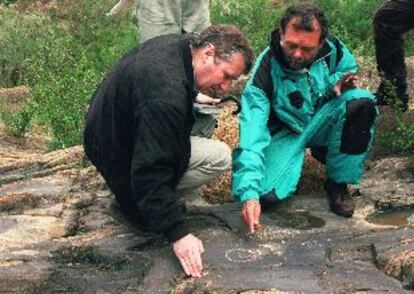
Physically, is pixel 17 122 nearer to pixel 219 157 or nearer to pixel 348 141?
pixel 219 157

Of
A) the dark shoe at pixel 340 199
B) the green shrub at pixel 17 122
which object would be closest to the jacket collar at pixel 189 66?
the dark shoe at pixel 340 199

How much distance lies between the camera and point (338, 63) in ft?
14.6

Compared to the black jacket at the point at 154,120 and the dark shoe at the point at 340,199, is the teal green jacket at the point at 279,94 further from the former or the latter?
the black jacket at the point at 154,120

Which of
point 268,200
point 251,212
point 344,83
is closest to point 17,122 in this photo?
point 268,200

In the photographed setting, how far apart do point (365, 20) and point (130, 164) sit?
5263mm

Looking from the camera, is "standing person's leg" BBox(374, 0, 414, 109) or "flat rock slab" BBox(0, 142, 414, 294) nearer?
"flat rock slab" BBox(0, 142, 414, 294)

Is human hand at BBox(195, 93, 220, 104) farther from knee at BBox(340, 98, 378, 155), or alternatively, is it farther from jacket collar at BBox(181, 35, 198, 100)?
knee at BBox(340, 98, 378, 155)

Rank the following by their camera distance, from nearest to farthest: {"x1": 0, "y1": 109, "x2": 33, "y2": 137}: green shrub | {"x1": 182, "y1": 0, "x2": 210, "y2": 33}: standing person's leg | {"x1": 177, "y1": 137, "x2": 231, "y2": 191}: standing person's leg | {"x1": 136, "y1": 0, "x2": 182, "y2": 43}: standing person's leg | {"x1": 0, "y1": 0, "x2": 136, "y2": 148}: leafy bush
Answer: {"x1": 177, "y1": 137, "x2": 231, "y2": 191}: standing person's leg, {"x1": 136, "y1": 0, "x2": 182, "y2": 43}: standing person's leg, {"x1": 182, "y1": 0, "x2": 210, "y2": 33}: standing person's leg, {"x1": 0, "y1": 0, "x2": 136, "y2": 148}: leafy bush, {"x1": 0, "y1": 109, "x2": 33, "y2": 137}: green shrub

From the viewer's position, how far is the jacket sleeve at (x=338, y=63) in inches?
174

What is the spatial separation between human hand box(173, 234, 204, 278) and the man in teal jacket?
63 centimetres

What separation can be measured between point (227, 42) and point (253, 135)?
789 millimetres

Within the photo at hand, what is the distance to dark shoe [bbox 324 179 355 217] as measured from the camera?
4309 mm

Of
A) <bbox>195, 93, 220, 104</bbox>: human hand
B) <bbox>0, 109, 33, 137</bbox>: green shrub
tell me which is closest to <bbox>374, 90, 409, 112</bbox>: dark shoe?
<bbox>195, 93, 220, 104</bbox>: human hand

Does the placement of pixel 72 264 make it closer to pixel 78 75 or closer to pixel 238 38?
pixel 238 38
